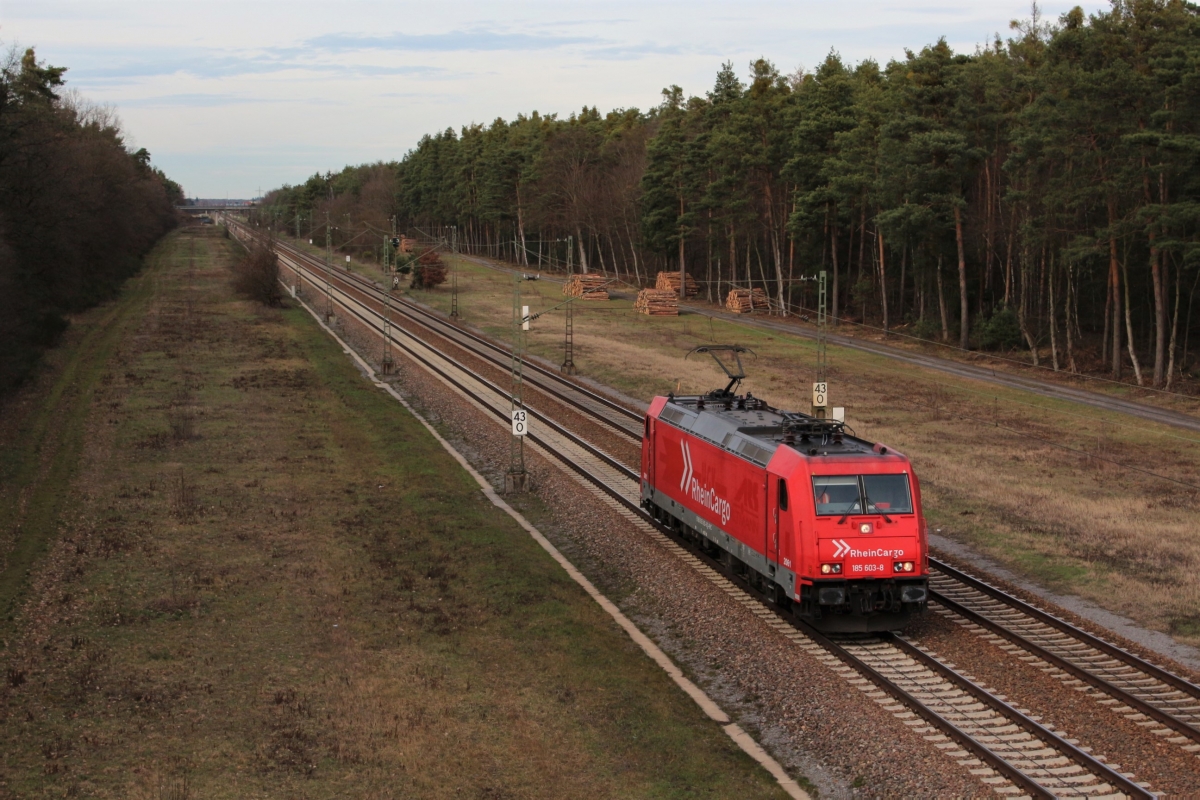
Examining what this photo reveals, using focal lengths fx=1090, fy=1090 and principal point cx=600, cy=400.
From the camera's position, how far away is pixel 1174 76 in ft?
157

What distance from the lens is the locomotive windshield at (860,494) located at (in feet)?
61.1

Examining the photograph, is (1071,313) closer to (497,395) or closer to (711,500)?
(497,395)

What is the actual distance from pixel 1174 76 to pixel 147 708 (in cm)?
4882

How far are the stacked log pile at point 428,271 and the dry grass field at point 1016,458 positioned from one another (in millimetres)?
28541

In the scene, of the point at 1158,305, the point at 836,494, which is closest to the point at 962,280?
the point at 1158,305

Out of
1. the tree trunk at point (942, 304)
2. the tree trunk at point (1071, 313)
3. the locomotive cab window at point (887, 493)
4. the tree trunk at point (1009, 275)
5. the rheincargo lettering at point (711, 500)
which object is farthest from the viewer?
the tree trunk at point (942, 304)

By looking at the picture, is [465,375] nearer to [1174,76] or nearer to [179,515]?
[179,515]

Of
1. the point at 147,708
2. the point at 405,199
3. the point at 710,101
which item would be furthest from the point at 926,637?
the point at 405,199

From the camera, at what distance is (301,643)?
18.9m

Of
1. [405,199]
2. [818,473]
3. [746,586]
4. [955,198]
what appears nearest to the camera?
[818,473]

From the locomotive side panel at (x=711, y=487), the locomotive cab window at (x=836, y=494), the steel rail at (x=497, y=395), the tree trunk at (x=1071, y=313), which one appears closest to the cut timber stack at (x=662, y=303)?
the steel rail at (x=497, y=395)

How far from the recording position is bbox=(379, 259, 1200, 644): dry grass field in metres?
23.9

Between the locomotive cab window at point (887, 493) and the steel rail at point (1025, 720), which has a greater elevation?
the locomotive cab window at point (887, 493)

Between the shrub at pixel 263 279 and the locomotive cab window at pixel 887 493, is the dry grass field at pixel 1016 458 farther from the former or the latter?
the shrub at pixel 263 279
